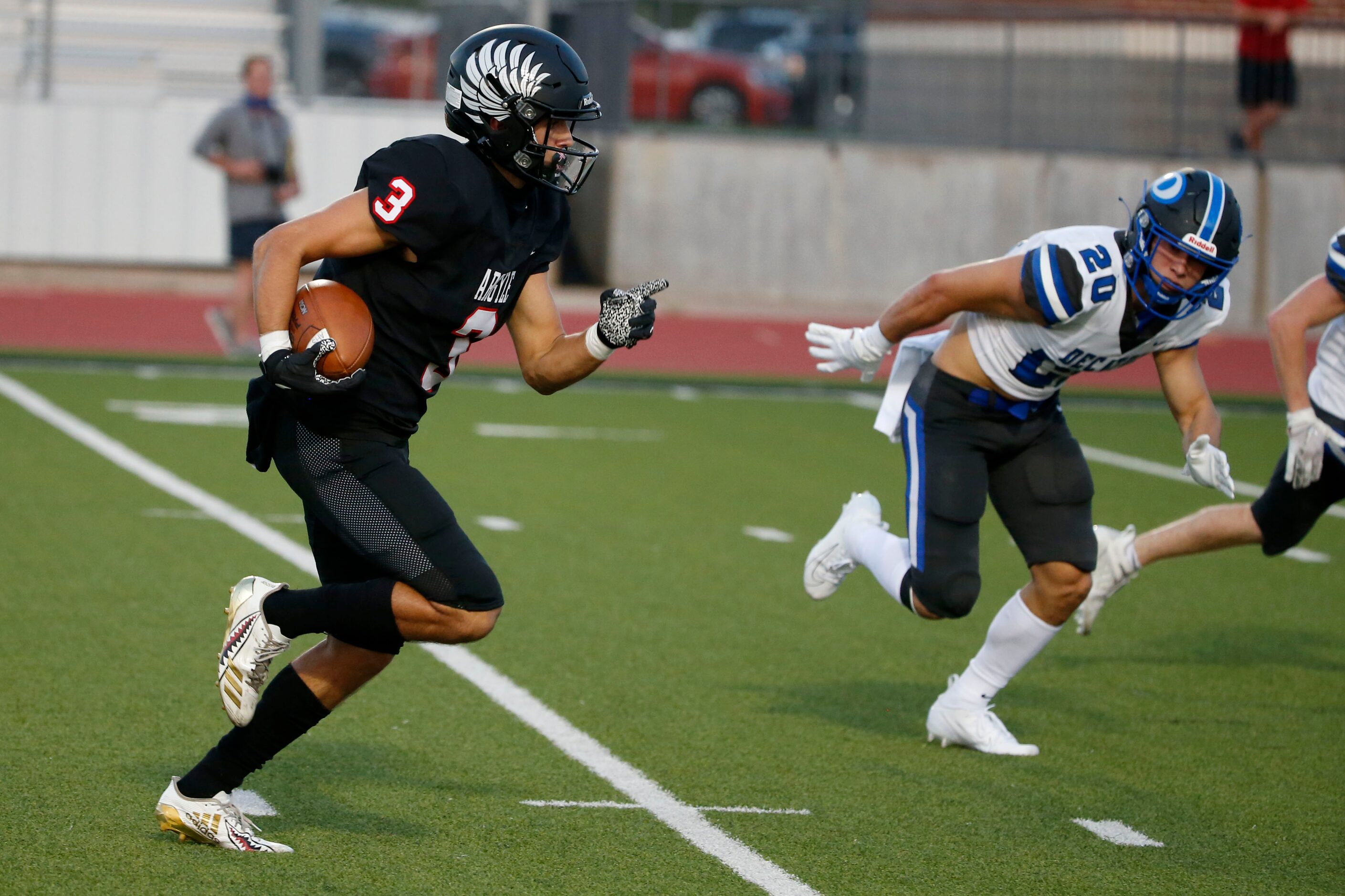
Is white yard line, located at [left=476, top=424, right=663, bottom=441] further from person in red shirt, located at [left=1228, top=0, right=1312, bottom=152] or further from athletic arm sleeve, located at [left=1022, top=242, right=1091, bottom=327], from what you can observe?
person in red shirt, located at [left=1228, top=0, right=1312, bottom=152]

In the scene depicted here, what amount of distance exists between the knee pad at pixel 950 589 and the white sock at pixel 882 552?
13cm

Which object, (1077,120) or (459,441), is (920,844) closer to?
(459,441)

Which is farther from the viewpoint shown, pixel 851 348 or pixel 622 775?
pixel 851 348

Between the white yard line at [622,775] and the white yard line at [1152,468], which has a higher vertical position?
the white yard line at [622,775]

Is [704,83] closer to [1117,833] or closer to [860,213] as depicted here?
[860,213]

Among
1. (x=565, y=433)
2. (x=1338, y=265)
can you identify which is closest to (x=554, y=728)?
(x=1338, y=265)

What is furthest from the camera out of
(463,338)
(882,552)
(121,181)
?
(121,181)

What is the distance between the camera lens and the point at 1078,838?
462cm

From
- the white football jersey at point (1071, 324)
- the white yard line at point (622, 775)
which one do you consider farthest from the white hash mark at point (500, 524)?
the white football jersey at point (1071, 324)

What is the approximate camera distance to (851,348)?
5.41m

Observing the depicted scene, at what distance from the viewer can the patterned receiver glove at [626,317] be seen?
429 centimetres

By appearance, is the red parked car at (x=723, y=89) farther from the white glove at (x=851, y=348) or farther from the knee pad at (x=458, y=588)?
the knee pad at (x=458, y=588)

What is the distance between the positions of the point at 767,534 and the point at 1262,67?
11.7 m

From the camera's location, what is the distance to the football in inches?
160
